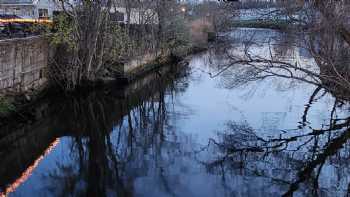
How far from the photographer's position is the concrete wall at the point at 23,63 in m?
15.2

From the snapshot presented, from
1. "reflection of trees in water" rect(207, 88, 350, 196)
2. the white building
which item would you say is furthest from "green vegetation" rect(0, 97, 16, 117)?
the white building

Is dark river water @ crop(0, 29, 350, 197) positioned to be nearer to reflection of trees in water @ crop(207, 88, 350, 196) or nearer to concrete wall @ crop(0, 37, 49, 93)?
reflection of trees in water @ crop(207, 88, 350, 196)

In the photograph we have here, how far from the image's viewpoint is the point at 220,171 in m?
10.6

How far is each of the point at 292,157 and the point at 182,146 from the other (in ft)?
10.2

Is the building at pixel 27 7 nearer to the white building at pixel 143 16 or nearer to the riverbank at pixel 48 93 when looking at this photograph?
the white building at pixel 143 16

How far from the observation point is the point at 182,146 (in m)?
12.4

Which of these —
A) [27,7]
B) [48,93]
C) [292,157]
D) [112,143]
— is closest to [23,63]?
[48,93]

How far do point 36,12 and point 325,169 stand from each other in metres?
48.0

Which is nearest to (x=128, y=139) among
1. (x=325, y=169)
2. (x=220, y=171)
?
(x=220, y=171)

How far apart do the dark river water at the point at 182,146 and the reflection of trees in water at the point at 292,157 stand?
0.03 m

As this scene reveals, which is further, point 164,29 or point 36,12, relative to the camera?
point 36,12

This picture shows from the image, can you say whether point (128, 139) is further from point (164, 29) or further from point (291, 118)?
point (164, 29)

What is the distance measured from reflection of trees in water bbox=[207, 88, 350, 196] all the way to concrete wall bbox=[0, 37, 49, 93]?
8004mm

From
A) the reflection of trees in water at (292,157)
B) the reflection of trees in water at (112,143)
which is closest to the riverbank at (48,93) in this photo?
the reflection of trees in water at (112,143)
